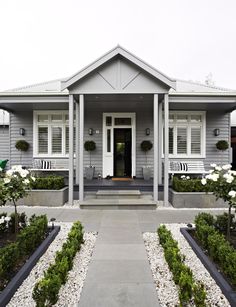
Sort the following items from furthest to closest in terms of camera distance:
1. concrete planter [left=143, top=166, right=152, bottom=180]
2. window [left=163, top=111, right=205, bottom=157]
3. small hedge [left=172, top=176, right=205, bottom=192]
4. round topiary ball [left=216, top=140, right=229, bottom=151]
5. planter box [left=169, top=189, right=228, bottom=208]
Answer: window [left=163, top=111, right=205, bottom=157] → round topiary ball [left=216, top=140, right=229, bottom=151] → concrete planter [left=143, top=166, right=152, bottom=180] → small hedge [left=172, top=176, right=205, bottom=192] → planter box [left=169, top=189, right=228, bottom=208]

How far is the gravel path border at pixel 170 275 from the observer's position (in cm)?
275

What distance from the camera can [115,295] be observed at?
111 inches

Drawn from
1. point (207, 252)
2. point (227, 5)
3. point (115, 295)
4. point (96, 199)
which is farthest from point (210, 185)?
point (227, 5)

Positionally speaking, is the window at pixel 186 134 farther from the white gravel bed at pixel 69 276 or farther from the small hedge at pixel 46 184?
the white gravel bed at pixel 69 276

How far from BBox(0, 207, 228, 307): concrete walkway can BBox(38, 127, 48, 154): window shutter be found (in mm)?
3877

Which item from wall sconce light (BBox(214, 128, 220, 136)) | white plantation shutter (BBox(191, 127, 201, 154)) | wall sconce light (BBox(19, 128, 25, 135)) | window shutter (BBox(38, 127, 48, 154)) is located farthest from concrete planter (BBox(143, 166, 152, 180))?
wall sconce light (BBox(19, 128, 25, 135))

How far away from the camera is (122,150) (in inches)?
410

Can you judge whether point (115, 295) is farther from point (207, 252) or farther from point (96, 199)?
point (96, 199)

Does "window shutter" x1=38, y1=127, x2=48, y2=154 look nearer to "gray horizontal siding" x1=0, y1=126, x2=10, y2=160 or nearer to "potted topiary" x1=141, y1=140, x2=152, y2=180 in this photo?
"gray horizontal siding" x1=0, y1=126, x2=10, y2=160

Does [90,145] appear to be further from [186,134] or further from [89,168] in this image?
[186,134]

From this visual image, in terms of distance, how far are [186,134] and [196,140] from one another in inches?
20.0

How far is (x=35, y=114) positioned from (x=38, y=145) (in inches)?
52.5

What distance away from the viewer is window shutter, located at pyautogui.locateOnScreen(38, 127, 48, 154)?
10.6 meters

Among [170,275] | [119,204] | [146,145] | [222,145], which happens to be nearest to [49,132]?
[146,145]
